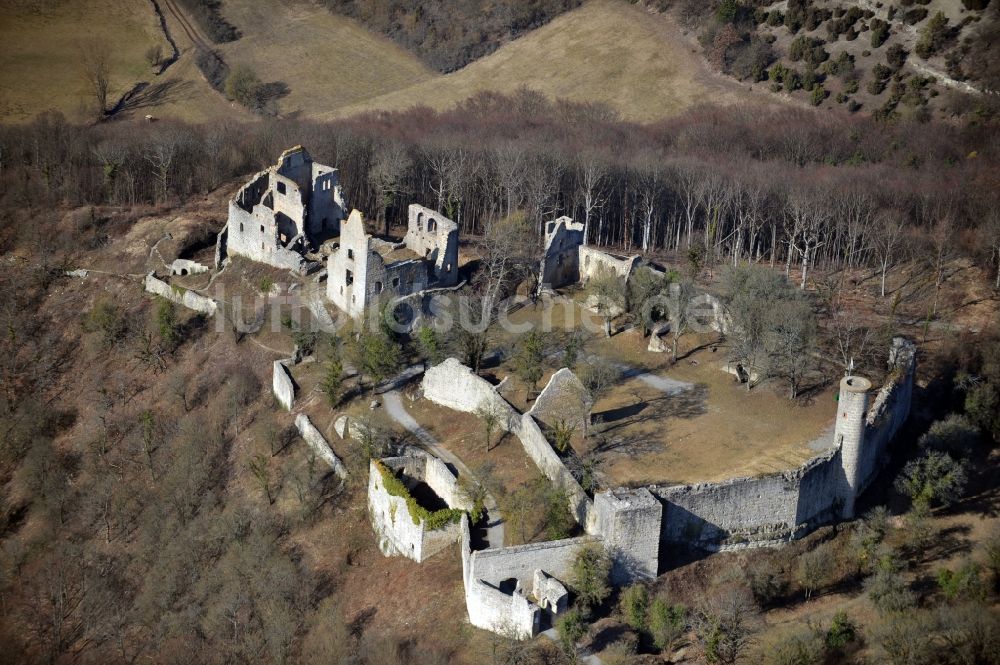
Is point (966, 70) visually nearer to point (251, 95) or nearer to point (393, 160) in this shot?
point (393, 160)

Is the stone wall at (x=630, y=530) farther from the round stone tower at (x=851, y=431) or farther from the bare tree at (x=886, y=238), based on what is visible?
the bare tree at (x=886, y=238)

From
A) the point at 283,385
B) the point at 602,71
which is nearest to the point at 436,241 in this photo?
the point at 283,385

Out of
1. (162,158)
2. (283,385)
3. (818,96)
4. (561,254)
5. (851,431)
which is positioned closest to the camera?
(851,431)

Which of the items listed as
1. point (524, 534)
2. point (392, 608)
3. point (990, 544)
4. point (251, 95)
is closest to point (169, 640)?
point (392, 608)

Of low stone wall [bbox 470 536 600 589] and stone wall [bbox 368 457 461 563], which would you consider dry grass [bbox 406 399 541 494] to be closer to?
stone wall [bbox 368 457 461 563]

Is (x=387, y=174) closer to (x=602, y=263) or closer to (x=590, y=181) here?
Answer: (x=590, y=181)

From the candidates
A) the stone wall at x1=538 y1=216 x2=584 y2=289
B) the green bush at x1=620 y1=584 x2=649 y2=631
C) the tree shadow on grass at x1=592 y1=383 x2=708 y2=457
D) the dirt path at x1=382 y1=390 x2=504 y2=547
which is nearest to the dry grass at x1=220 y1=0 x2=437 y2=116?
the stone wall at x1=538 y1=216 x2=584 y2=289
